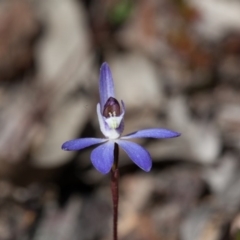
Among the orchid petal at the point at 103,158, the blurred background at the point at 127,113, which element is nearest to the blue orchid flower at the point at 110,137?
the orchid petal at the point at 103,158

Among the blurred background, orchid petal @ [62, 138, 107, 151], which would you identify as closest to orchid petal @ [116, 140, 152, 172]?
orchid petal @ [62, 138, 107, 151]

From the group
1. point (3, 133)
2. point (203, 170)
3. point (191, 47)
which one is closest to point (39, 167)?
point (3, 133)

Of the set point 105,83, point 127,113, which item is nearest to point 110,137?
point 105,83

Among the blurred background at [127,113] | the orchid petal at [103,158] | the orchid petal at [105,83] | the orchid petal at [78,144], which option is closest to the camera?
the orchid petal at [103,158]

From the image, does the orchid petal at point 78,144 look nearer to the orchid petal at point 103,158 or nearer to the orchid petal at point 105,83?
the orchid petal at point 103,158

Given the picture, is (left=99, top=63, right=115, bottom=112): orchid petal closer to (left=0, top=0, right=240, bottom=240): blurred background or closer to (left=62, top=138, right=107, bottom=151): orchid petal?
(left=62, top=138, right=107, bottom=151): orchid petal

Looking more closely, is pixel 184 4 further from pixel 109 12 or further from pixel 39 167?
pixel 39 167
